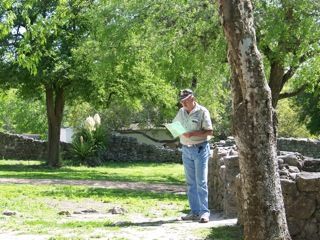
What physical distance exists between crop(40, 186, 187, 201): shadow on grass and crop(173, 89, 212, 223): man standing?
A: 372 centimetres

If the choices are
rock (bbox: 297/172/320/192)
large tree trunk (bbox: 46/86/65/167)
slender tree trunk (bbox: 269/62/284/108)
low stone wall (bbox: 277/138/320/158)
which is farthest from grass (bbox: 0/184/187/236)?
low stone wall (bbox: 277/138/320/158)

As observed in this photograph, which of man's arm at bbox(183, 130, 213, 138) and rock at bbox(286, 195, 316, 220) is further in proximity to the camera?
man's arm at bbox(183, 130, 213, 138)

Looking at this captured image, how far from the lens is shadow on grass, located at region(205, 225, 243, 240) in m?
7.02

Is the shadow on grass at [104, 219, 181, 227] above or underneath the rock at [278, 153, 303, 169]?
underneath

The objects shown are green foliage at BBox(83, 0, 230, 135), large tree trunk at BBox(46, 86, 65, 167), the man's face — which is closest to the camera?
the man's face

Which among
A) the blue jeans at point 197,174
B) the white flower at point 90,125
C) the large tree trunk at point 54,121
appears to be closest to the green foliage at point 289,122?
the white flower at point 90,125

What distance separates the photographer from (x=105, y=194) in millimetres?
13203

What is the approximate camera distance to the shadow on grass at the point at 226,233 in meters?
7.02

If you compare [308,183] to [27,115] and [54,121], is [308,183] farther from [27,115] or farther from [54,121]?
[27,115]

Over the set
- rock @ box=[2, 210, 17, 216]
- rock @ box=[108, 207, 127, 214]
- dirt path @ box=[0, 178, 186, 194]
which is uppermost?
dirt path @ box=[0, 178, 186, 194]

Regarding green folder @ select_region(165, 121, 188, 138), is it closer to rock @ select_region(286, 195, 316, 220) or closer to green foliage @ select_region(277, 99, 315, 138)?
rock @ select_region(286, 195, 316, 220)

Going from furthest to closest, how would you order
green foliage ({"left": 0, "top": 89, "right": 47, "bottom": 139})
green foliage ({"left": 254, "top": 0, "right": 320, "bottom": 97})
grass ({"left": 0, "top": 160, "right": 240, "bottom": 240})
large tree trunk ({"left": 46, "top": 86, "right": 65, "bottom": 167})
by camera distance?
green foliage ({"left": 0, "top": 89, "right": 47, "bottom": 139})
large tree trunk ({"left": 46, "top": 86, "right": 65, "bottom": 167})
green foliage ({"left": 254, "top": 0, "right": 320, "bottom": 97})
grass ({"left": 0, "top": 160, "right": 240, "bottom": 240})

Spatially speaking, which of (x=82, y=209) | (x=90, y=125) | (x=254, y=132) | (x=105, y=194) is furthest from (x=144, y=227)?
(x=90, y=125)

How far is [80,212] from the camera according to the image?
10141 millimetres
